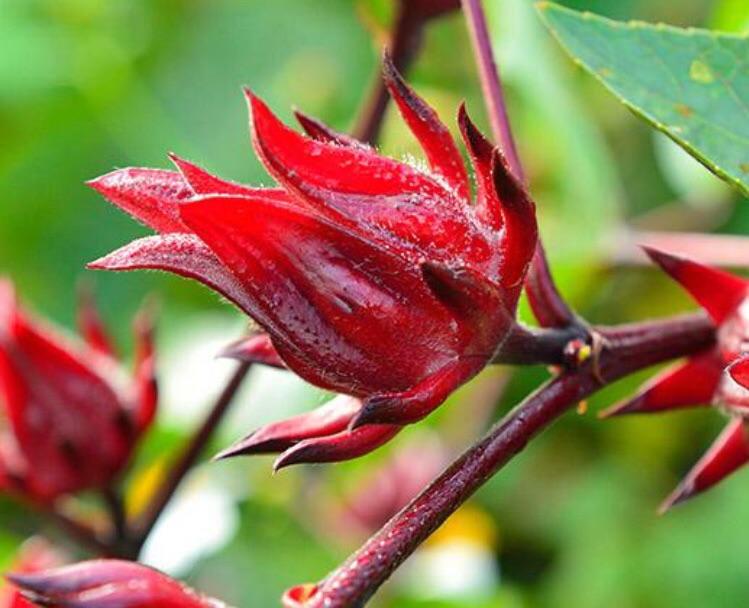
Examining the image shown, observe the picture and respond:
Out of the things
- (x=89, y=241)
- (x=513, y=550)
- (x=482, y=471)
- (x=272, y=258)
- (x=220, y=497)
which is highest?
(x=272, y=258)

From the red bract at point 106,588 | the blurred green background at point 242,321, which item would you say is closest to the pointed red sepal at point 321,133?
the red bract at point 106,588

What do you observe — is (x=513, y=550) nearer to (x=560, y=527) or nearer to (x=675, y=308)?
(x=560, y=527)

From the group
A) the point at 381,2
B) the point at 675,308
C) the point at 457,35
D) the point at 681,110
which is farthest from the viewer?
the point at 675,308

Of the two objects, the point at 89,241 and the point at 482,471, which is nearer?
the point at 482,471

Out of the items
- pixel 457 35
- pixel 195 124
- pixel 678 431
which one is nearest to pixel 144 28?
pixel 195 124

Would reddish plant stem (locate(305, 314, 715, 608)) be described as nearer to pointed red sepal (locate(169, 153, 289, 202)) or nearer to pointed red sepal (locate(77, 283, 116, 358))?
pointed red sepal (locate(169, 153, 289, 202))
